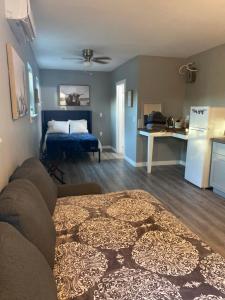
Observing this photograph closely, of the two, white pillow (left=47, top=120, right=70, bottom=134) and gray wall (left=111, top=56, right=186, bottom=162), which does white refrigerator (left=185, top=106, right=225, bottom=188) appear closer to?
gray wall (left=111, top=56, right=186, bottom=162)

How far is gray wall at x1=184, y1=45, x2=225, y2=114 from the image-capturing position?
3954mm

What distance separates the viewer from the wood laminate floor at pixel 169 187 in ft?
8.55

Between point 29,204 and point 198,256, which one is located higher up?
point 29,204

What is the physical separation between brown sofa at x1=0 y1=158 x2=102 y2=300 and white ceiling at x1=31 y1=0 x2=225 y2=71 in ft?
6.61

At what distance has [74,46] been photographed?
13.2 ft

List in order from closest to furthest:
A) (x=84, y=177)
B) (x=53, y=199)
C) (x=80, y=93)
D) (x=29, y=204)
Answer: (x=29, y=204), (x=53, y=199), (x=84, y=177), (x=80, y=93)

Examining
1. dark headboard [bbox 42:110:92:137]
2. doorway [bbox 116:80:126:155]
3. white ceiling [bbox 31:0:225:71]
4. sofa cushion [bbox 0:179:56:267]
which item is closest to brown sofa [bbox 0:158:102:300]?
sofa cushion [bbox 0:179:56:267]

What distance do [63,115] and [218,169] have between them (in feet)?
15.6

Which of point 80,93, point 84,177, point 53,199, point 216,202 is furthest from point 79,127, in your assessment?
point 53,199

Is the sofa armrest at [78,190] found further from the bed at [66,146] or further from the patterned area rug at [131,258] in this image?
the bed at [66,146]

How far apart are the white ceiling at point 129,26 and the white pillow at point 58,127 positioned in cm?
218

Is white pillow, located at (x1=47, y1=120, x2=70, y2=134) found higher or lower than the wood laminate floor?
higher

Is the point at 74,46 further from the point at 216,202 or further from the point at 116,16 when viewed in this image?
the point at 216,202

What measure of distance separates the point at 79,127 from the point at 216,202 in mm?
4238
